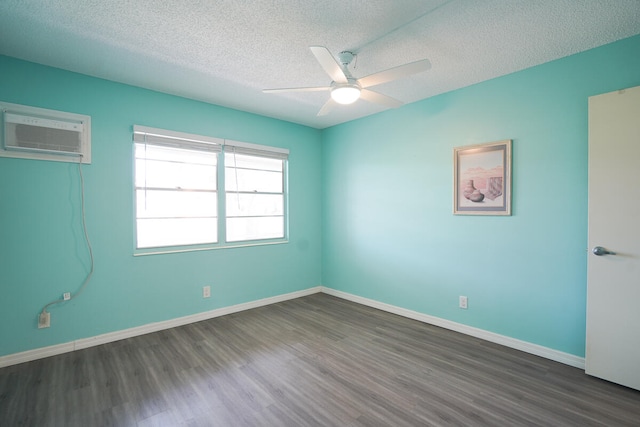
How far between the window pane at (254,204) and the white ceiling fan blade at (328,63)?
7.49 ft

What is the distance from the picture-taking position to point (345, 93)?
84.8 inches

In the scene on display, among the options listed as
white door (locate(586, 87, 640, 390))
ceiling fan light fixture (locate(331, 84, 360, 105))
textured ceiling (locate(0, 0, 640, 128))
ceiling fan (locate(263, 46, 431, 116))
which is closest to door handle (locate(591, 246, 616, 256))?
white door (locate(586, 87, 640, 390))

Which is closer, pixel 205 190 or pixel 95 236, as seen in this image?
pixel 95 236

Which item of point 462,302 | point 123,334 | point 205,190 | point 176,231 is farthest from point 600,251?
point 123,334

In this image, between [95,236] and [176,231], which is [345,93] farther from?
[95,236]

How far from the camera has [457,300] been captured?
3135mm

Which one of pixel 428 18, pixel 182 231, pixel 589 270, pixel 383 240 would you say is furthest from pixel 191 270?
pixel 589 270

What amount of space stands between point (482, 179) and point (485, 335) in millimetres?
1591

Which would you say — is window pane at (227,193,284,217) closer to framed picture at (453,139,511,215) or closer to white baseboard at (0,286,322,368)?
white baseboard at (0,286,322,368)

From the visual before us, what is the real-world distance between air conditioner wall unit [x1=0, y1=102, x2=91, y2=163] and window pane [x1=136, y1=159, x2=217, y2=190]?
1.59 feet

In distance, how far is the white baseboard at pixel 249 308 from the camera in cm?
246

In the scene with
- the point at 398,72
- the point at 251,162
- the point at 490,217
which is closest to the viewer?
the point at 398,72

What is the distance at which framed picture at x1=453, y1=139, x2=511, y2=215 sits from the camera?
2.79 metres

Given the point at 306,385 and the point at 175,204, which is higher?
the point at 175,204
